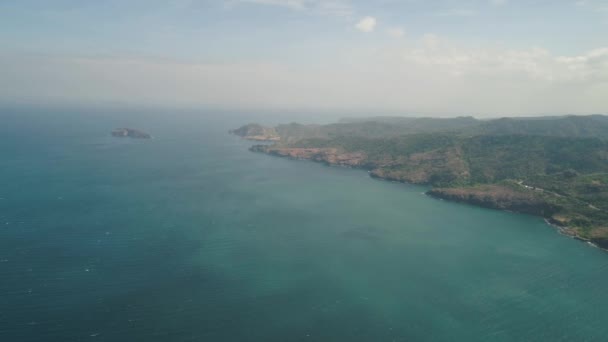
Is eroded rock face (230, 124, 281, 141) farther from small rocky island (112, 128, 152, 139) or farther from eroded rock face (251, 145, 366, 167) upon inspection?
small rocky island (112, 128, 152, 139)

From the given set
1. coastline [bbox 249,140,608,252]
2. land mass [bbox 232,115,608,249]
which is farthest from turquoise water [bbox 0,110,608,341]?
land mass [bbox 232,115,608,249]

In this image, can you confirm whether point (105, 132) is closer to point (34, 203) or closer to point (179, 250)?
point (34, 203)

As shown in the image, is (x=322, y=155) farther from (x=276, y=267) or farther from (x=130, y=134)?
(x=130, y=134)

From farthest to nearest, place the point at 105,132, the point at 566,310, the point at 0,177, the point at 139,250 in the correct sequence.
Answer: the point at 105,132 < the point at 0,177 < the point at 139,250 < the point at 566,310

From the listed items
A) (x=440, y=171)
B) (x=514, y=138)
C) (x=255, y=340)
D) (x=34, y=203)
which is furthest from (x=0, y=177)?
(x=514, y=138)

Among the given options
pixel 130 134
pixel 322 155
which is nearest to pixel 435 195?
pixel 322 155

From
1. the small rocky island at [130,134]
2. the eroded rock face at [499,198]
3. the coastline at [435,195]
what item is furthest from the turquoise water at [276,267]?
the small rocky island at [130,134]
